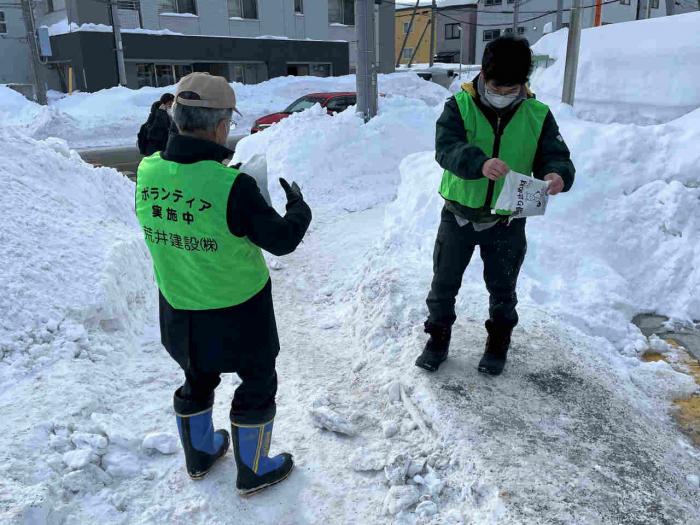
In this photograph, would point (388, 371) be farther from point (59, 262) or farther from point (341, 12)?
point (341, 12)

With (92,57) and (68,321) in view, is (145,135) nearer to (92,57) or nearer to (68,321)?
(68,321)

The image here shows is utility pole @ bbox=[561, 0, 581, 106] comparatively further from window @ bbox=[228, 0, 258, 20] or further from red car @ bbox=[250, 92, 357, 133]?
window @ bbox=[228, 0, 258, 20]

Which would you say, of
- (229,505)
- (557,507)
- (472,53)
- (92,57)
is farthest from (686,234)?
(472,53)

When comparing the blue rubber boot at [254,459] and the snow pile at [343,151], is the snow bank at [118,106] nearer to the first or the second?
the snow pile at [343,151]

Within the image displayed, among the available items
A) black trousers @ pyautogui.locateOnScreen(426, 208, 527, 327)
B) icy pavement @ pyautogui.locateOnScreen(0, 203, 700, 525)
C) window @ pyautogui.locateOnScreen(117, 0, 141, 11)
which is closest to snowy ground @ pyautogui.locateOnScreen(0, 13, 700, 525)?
icy pavement @ pyautogui.locateOnScreen(0, 203, 700, 525)

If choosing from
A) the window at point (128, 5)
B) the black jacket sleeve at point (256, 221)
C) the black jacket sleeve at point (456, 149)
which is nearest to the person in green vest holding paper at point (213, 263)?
the black jacket sleeve at point (256, 221)

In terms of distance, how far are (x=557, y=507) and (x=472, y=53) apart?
54.7 metres

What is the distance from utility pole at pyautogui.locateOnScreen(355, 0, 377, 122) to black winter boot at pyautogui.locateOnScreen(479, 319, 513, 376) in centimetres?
821

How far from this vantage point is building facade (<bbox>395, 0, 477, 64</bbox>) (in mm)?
49275

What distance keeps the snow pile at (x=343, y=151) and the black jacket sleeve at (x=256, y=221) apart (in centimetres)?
587

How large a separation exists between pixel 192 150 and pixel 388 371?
193 centimetres

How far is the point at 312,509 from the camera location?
2.62 metres

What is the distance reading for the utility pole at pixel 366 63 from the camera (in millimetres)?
10812

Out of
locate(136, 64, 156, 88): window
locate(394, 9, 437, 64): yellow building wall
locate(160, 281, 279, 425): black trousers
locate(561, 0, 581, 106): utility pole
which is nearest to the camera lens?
locate(160, 281, 279, 425): black trousers
